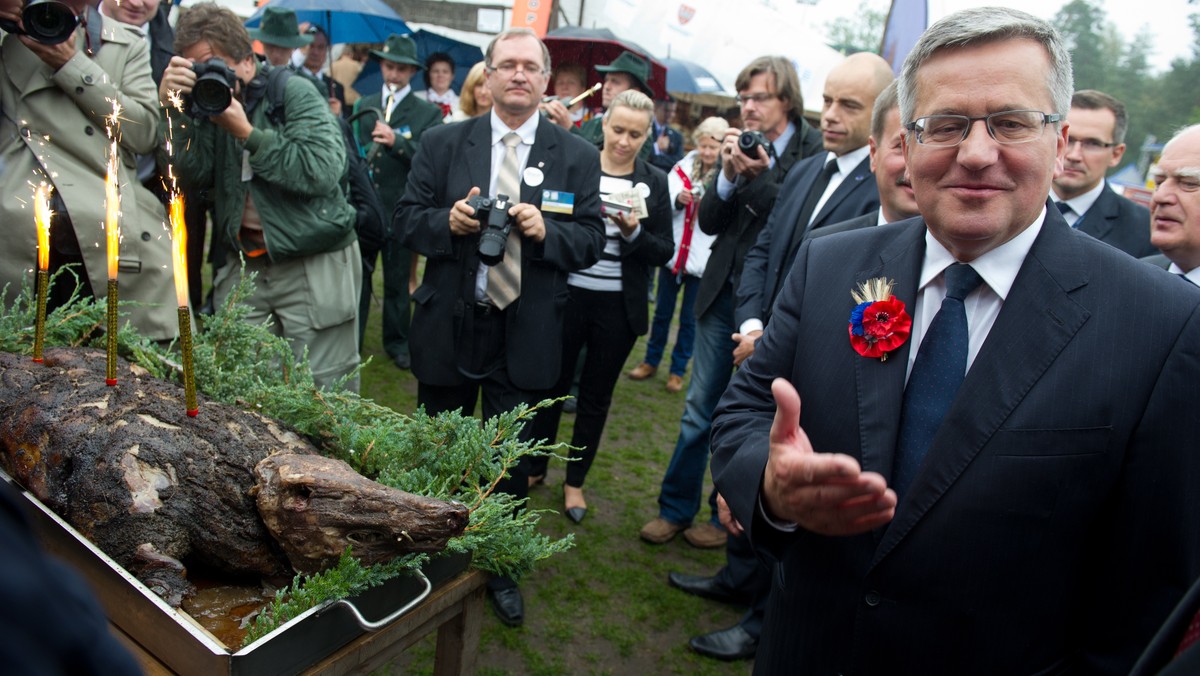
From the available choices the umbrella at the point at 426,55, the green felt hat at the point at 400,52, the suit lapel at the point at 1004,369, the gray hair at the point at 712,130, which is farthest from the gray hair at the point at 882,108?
the umbrella at the point at 426,55

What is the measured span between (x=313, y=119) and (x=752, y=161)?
214 cm

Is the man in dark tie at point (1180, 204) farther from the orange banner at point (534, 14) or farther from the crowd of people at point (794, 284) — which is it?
the orange banner at point (534, 14)

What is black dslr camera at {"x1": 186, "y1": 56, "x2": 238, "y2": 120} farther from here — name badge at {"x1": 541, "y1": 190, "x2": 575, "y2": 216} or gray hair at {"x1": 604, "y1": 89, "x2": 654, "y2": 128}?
gray hair at {"x1": 604, "y1": 89, "x2": 654, "y2": 128}

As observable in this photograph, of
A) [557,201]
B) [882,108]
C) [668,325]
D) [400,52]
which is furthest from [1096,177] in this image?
[400,52]

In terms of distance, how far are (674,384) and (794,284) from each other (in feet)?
17.5

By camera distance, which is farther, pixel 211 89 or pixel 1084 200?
pixel 1084 200

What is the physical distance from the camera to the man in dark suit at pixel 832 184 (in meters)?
3.35

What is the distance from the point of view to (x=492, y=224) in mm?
3301

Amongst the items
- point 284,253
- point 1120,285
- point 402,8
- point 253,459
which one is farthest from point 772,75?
point 402,8

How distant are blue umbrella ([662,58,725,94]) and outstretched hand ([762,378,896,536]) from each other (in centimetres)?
1014

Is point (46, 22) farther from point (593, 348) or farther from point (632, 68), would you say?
point (632, 68)

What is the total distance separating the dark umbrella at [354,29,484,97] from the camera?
30.1 feet

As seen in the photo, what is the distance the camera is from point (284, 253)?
3.87m

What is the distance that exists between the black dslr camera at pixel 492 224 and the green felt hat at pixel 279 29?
2821 mm
